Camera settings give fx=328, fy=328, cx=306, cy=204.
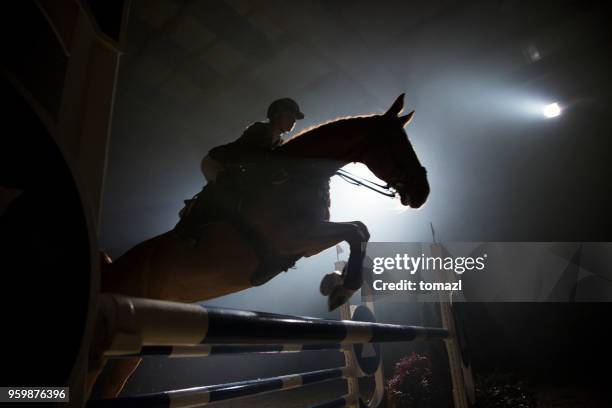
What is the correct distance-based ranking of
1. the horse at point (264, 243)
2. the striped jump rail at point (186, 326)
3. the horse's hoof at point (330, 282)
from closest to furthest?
the striped jump rail at point (186, 326) < the horse at point (264, 243) < the horse's hoof at point (330, 282)

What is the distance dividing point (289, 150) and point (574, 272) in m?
6.15

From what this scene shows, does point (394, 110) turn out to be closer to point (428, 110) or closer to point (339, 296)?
point (339, 296)

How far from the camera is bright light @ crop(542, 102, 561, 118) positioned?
539 centimetres

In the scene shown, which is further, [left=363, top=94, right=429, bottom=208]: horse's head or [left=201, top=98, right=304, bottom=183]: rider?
[left=363, top=94, right=429, bottom=208]: horse's head

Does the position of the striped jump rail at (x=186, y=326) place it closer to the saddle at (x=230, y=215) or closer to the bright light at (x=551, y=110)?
the saddle at (x=230, y=215)

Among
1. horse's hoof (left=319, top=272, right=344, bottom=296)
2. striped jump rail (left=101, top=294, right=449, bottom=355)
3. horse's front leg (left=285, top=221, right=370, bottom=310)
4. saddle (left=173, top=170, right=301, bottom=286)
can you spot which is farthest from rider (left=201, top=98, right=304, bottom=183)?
striped jump rail (left=101, top=294, right=449, bottom=355)

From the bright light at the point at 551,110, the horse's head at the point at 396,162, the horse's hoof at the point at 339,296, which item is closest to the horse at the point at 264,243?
the horse's hoof at the point at 339,296

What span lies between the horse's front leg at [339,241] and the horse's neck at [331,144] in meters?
0.24

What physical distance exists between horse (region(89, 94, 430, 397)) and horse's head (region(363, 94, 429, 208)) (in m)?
0.14

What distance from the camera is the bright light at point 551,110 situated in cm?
539

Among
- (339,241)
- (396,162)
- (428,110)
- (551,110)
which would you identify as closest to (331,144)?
(396,162)

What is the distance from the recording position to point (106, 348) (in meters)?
0.32

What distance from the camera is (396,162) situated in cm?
140

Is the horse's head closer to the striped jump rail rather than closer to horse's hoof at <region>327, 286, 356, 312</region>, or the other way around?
horse's hoof at <region>327, 286, 356, 312</region>
